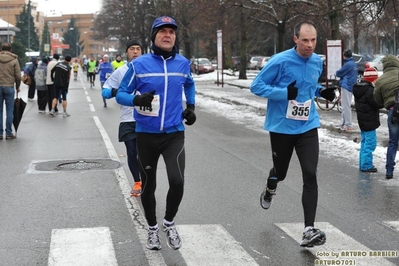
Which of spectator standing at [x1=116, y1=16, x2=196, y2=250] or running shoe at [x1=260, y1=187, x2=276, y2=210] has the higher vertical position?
spectator standing at [x1=116, y1=16, x2=196, y2=250]

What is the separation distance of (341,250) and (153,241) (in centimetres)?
162

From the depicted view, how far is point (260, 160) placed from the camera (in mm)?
11062

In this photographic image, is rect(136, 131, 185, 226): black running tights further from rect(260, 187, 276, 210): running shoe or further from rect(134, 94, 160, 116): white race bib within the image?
rect(260, 187, 276, 210): running shoe

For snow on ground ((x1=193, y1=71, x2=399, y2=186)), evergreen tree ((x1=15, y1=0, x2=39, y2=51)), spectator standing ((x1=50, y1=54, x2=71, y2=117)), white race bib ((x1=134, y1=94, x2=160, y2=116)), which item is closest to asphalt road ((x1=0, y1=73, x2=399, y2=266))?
snow on ground ((x1=193, y1=71, x2=399, y2=186))

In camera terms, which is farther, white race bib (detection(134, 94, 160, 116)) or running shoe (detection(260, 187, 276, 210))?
running shoe (detection(260, 187, 276, 210))

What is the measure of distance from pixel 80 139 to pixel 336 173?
6158 millimetres

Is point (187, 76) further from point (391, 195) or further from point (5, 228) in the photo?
point (391, 195)

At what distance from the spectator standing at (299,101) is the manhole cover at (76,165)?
463 centimetres

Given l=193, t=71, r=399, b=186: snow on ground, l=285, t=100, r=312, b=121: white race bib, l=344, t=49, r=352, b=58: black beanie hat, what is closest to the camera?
l=285, t=100, r=312, b=121: white race bib

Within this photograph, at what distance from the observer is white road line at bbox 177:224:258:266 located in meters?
5.34

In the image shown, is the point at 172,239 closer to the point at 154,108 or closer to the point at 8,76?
the point at 154,108

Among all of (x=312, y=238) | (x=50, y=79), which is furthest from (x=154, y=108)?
(x=50, y=79)

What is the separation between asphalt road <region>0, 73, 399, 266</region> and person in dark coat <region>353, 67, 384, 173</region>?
292 mm

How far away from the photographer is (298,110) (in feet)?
19.6
